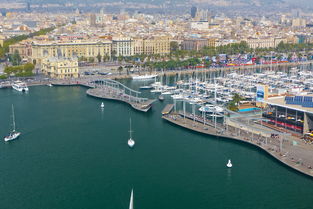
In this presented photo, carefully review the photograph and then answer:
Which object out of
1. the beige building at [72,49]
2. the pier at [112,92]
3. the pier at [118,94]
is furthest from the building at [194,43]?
the pier at [118,94]

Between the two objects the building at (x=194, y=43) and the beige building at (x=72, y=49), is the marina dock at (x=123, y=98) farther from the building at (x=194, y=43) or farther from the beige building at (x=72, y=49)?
the building at (x=194, y=43)

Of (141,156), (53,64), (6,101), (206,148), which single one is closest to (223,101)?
(206,148)

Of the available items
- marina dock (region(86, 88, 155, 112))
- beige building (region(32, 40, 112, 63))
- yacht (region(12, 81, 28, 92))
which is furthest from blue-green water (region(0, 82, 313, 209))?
beige building (region(32, 40, 112, 63))

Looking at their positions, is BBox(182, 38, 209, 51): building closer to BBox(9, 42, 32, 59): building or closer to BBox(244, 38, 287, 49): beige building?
BBox(244, 38, 287, 49): beige building

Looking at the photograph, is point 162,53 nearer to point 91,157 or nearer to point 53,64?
point 53,64

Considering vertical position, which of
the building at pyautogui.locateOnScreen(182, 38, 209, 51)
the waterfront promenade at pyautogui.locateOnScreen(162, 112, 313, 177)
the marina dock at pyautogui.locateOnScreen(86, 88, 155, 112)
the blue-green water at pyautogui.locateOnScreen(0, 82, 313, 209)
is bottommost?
the blue-green water at pyautogui.locateOnScreen(0, 82, 313, 209)

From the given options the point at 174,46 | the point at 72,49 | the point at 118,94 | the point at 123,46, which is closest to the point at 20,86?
the point at 118,94
